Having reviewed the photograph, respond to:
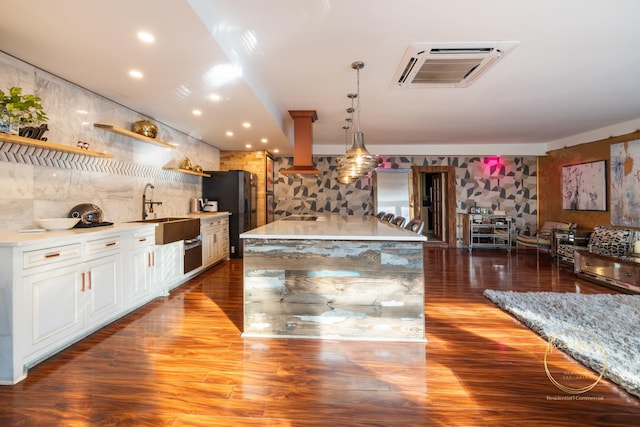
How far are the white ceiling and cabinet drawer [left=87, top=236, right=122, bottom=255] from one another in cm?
153

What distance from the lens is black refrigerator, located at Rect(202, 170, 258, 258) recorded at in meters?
6.18

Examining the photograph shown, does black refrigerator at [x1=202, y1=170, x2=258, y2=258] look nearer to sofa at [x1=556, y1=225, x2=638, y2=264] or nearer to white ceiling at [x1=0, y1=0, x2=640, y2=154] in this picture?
white ceiling at [x1=0, y1=0, x2=640, y2=154]

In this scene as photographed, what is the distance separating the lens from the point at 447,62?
9.74ft

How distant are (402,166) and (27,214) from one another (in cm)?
705

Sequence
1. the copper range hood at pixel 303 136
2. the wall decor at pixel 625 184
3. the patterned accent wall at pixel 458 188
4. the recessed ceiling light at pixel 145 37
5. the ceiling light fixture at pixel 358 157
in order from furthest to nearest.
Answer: the patterned accent wall at pixel 458 188 < the wall decor at pixel 625 184 < the copper range hood at pixel 303 136 < the ceiling light fixture at pixel 358 157 < the recessed ceiling light at pixel 145 37

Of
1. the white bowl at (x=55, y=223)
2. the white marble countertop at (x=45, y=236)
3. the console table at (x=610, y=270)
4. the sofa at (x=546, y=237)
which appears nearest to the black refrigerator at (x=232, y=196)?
the white marble countertop at (x=45, y=236)

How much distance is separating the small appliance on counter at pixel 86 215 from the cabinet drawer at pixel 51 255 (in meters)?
0.66

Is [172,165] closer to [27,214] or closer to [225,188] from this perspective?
[225,188]

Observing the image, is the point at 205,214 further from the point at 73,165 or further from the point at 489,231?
the point at 489,231

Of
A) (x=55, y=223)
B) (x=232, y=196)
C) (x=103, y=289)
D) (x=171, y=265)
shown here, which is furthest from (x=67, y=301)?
(x=232, y=196)

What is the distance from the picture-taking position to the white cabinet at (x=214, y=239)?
16.5 ft

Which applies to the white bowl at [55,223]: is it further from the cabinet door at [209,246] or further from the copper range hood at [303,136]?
the copper range hood at [303,136]

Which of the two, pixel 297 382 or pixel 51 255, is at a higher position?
pixel 51 255

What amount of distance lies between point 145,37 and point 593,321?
4.45m
